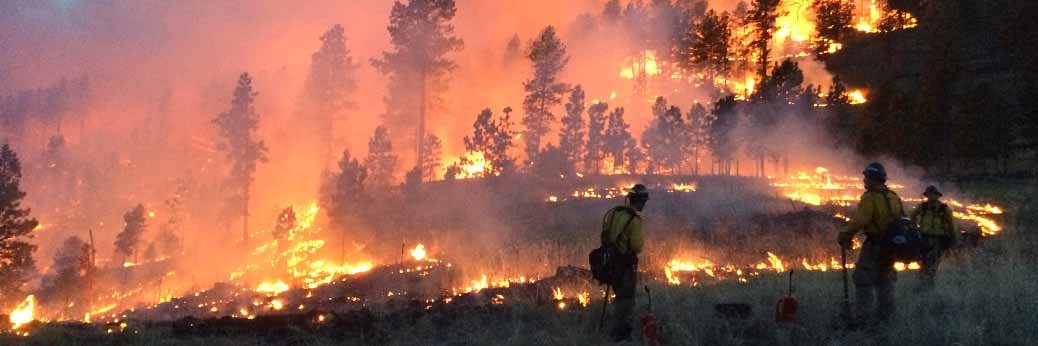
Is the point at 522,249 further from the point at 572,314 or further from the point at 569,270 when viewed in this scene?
the point at 572,314

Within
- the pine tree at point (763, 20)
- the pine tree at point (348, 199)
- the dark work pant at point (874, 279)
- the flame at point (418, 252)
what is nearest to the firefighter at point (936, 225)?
the dark work pant at point (874, 279)

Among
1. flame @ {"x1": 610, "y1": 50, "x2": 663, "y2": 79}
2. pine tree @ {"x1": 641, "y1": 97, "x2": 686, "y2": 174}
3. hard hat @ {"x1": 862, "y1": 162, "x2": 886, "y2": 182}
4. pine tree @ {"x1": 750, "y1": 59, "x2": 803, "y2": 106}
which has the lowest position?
hard hat @ {"x1": 862, "y1": 162, "x2": 886, "y2": 182}

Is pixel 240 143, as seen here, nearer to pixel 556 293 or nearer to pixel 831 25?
pixel 556 293

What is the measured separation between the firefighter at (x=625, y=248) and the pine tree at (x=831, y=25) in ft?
210

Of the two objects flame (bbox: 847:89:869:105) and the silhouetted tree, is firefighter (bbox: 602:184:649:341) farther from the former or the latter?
flame (bbox: 847:89:869:105)

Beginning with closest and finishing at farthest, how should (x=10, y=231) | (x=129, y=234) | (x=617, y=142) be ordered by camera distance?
(x=10, y=231)
(x=617, y=142)
(x=129, y=234)

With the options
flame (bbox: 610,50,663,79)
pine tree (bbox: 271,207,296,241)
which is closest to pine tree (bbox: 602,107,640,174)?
flame (bbox: 610,50,663,79)

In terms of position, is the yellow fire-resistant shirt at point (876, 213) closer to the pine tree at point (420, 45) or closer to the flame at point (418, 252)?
the flame at point (418, 252)

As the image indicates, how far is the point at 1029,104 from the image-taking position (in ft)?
130

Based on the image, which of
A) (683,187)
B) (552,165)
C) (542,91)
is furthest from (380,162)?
(683,187)

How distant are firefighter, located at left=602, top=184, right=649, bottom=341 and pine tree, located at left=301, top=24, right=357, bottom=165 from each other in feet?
201

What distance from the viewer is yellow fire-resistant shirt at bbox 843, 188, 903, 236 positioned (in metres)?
7.90

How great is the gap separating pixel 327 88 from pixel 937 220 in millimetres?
61333

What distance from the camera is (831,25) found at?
63.3 meters
